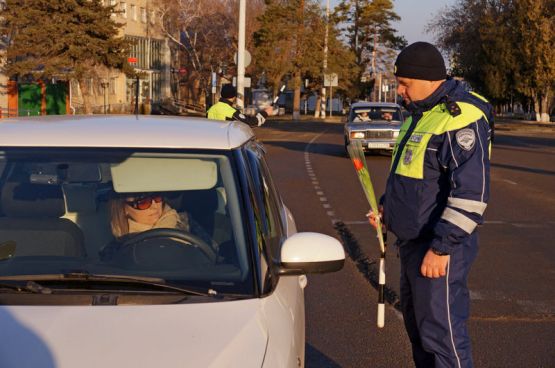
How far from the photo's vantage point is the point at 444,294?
4.49 meters

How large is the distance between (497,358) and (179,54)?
271 feet

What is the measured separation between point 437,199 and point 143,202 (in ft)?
4.72

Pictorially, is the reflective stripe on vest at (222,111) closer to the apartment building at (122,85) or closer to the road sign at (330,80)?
the apartment building at (122,85)

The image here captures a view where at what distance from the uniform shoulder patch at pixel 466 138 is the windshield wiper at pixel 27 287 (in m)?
2.03

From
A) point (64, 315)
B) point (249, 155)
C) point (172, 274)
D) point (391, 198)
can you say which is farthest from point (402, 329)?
point (64, 315)

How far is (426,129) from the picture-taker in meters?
4.60

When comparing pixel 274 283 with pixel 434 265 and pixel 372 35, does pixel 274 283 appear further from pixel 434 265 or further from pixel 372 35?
pixel 372 35

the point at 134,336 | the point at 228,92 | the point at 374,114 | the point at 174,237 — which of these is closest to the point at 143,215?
the point at 174,237

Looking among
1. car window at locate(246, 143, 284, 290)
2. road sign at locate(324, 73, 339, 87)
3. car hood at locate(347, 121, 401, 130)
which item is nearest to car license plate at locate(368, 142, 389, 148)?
car hood at locate(347, 121, 401, 130)

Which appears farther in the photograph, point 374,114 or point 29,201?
point 374,114

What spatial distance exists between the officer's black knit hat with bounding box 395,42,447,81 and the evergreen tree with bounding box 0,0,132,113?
1941 inches

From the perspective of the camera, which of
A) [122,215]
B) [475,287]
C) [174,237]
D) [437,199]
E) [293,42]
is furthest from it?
[293,42]

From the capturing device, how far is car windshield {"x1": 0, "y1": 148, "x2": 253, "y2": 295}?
392 cm

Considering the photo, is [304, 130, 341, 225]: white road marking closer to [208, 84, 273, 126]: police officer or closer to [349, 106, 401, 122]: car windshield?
[208, 84, 273, 126]: police officer
